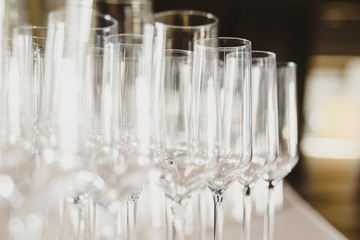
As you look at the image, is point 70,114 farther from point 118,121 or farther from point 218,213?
point 218,213

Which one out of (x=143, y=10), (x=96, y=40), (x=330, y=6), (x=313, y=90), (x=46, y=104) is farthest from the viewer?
(x=313, y=90)

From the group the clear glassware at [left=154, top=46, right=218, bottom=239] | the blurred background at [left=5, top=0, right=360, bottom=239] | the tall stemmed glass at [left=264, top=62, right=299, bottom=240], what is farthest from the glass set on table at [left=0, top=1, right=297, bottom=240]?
the blurred background at [left=5, top=0, right=360, bottom=239]

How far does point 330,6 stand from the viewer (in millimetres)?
3018

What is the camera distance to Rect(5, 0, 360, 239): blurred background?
3.05m

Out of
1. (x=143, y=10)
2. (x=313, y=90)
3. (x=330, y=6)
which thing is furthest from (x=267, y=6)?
(x=143, y=10)

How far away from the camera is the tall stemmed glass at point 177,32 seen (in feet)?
2.07

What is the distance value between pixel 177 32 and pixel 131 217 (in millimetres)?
215

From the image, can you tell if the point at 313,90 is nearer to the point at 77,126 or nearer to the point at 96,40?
the point at 96,40

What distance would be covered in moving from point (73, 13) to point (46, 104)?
0.32 ft

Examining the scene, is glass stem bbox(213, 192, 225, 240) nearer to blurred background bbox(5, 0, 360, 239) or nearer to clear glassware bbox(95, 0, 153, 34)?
clear glassware bbox(95, 0, 153, 34)

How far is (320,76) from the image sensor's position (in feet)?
10.6

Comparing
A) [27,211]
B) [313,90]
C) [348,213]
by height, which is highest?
[27,211]

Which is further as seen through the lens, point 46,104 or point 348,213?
point 348,213

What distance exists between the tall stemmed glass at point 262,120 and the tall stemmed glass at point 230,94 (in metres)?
0.12
